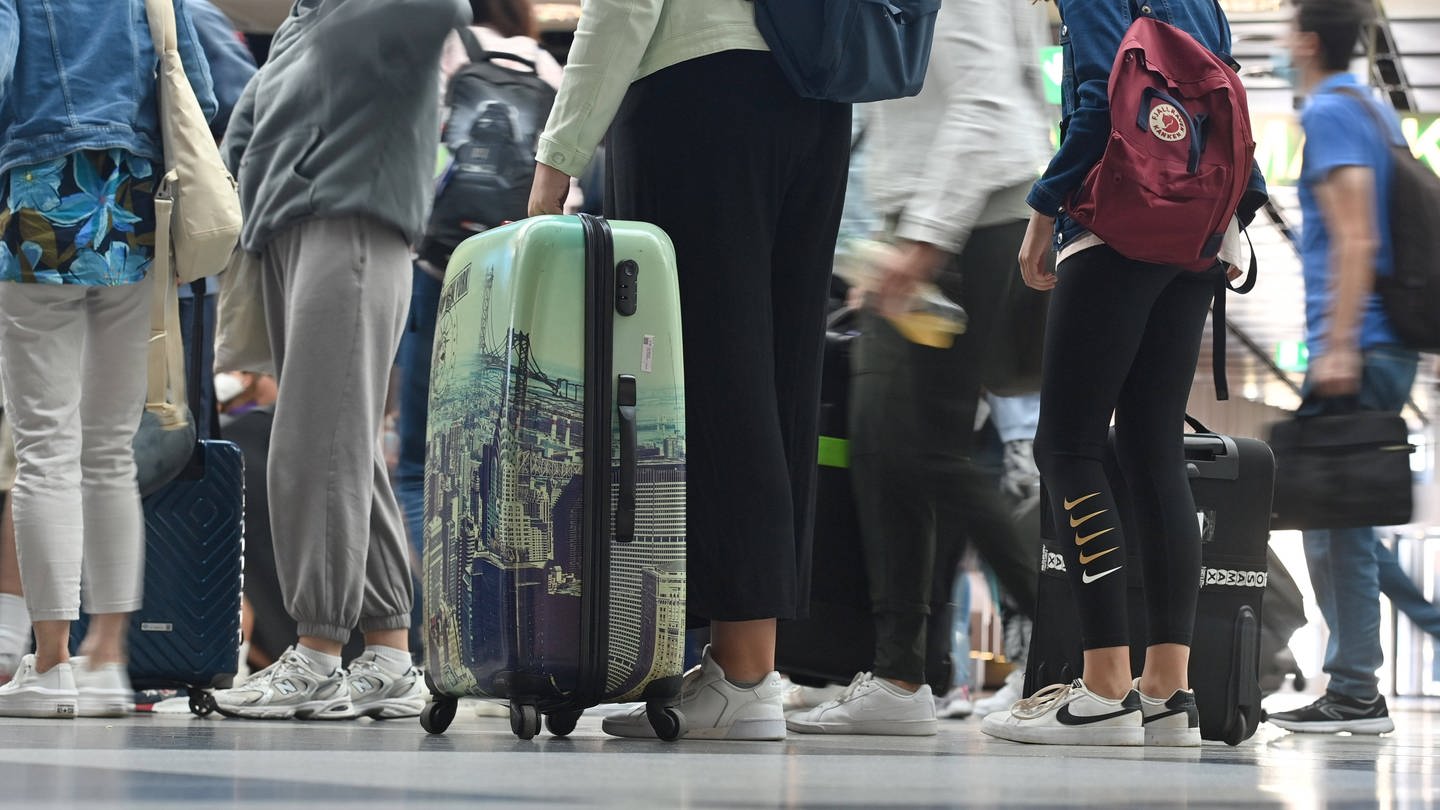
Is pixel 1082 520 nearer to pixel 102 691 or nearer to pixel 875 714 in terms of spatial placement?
pixel 875 714

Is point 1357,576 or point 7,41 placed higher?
point 7,41

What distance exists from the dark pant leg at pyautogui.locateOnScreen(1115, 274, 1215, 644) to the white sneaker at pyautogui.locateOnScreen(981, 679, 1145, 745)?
13cm

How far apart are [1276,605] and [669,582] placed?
76.8 inches

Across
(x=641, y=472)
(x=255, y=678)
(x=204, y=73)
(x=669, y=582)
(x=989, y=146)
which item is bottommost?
(x=255, y=678)

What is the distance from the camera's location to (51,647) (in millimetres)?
2924

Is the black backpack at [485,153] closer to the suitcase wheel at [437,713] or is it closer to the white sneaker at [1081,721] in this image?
the suitcase wheel at [437,713]

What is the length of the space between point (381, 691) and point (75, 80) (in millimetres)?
1216

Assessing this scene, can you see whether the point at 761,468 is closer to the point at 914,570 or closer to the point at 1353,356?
the point at 914,570

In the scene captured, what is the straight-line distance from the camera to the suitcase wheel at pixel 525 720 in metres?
2.13

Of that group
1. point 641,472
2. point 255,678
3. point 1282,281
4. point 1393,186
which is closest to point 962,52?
point 641,472

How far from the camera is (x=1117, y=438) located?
8.51ft

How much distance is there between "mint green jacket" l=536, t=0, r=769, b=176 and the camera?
2215 mm

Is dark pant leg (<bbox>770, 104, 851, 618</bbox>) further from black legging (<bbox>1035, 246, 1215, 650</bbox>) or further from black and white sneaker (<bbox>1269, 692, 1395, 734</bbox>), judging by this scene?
black and white sneaker (<bbox>1269, 692, 1395, 734</bbox>)

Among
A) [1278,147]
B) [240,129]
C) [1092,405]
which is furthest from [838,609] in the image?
[1278,147]
